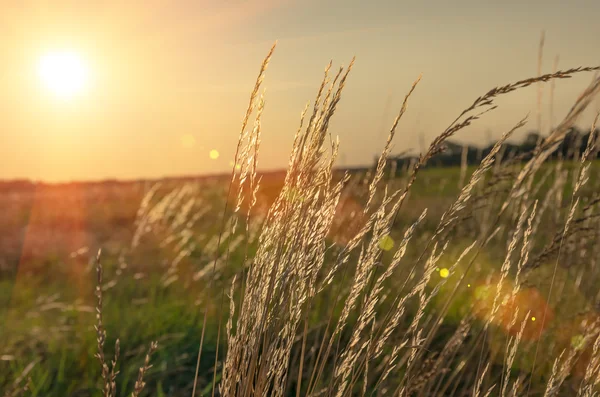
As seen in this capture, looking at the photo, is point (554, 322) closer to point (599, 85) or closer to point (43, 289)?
point (599, 85)

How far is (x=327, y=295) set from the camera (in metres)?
4.18

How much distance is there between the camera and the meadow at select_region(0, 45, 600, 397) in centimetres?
143

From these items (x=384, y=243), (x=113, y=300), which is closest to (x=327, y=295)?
(x=113, y=300)

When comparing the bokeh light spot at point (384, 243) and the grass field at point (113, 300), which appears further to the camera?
the grass field at point (113, 300)

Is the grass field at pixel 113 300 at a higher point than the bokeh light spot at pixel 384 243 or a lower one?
lower

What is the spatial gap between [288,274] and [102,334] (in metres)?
Result: 0.53

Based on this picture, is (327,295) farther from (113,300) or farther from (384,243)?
(384,243)

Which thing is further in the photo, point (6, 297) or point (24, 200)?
point (24, 200)

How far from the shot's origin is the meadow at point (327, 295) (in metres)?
1.43

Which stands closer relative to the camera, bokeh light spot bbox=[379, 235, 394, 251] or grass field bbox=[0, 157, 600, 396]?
bokeh light spot bbox=[379, 235, 394, 251]

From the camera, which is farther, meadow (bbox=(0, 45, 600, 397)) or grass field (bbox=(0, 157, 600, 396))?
grass field (bbox=(0, 157, 600, 396))

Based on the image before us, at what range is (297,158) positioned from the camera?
1.39m

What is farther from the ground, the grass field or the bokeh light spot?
the bokeh light spot

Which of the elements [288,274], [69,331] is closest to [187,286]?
[69,331]
